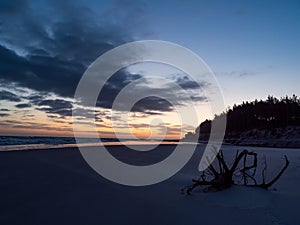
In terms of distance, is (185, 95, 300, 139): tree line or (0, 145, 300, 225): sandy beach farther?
(185, 95, 300, 139): tree line

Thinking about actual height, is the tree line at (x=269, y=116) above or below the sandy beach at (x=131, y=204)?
above

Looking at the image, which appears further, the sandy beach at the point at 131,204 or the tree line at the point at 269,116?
the tree line at the point at 269,116

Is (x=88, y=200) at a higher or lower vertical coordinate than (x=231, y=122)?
lower

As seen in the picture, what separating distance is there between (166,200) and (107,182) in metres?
2.56

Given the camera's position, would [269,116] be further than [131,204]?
Yes

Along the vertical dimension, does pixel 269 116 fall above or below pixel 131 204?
above

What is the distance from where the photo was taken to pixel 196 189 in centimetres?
770

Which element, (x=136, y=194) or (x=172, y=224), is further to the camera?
(x=136, y=194)

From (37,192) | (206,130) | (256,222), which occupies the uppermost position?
(206,130)

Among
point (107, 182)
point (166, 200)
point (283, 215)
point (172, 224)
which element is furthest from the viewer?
point (107, 182)

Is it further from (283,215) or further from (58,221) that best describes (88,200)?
(283,215)

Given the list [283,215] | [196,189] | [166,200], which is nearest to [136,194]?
[166,200]

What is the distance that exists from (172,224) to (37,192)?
3.95 meters

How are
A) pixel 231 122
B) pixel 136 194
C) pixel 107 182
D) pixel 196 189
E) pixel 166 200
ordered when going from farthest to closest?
pixel 231 122, pixel 107 182, pixel 196 189, pixel 136 194, pixel 166 200
